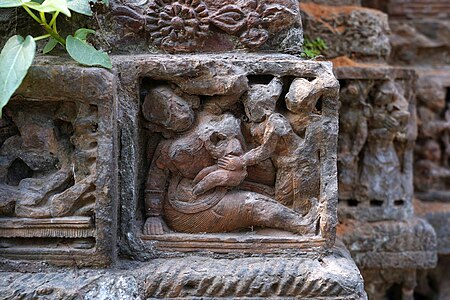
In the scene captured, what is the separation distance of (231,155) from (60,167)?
2.37 ft

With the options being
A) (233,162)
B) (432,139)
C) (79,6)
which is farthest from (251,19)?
(432,139)

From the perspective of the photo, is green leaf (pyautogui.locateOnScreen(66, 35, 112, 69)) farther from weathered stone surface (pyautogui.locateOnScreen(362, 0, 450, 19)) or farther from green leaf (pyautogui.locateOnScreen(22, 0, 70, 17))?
weathered stone surface (pyautogui.locateOnScreen(362, 0, 450, 19))

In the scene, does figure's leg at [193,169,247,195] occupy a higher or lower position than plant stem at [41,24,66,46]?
lower

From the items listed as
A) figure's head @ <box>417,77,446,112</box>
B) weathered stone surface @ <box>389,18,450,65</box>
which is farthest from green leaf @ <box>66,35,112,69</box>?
weathered stone surface @ <box>389,18,450,65</box>

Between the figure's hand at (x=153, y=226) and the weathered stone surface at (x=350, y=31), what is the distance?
2.31 metres

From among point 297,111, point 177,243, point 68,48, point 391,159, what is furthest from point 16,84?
point 391,159

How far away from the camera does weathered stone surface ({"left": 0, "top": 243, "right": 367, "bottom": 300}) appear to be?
239 cm

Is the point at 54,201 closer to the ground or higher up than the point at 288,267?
higher up

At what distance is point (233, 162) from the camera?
2533 mm

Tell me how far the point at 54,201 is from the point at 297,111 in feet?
3.55

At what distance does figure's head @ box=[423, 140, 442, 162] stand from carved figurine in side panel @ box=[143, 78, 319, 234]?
2738 mm

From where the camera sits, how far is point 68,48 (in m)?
2.35

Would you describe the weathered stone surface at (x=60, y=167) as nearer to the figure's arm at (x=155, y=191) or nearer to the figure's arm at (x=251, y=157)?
the figure's arm at (x=155, y=191)

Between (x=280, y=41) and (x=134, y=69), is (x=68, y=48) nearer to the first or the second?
(x=134, y=69)
